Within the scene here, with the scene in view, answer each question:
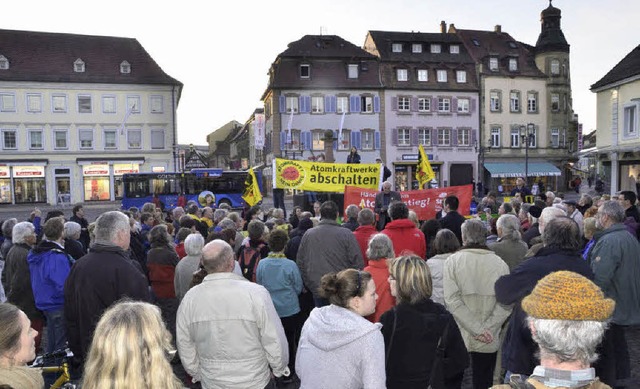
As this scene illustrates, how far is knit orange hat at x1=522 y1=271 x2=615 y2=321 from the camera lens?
6.93 feet

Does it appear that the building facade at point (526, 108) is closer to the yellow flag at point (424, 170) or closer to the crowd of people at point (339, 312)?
the yellow flag at point (424, 170)

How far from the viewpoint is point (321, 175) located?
14.4 m

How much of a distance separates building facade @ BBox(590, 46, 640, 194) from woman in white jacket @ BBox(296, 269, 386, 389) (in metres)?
27.6

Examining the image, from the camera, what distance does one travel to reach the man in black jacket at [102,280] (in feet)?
15.1

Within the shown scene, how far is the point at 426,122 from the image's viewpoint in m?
49.4

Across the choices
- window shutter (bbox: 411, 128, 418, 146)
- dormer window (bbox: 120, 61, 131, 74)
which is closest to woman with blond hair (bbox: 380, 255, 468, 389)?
window shutter (bbox: 411, 128, 418, 146)

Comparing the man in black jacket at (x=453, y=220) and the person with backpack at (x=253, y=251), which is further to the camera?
the man in black jacket at (x=453, y=220)

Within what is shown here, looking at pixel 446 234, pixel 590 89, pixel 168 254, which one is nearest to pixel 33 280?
pixel 168 254

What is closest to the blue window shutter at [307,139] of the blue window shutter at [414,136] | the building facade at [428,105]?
the building facade at [428,105]

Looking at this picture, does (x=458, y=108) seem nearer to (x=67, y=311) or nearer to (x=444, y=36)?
(x=444, y=36)

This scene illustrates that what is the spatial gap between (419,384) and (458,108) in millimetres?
48691

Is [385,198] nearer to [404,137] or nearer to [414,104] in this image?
[404,137]

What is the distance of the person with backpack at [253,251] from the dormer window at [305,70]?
4172cm

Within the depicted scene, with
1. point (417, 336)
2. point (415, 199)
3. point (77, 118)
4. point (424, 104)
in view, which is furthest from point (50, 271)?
point (424, 104)
